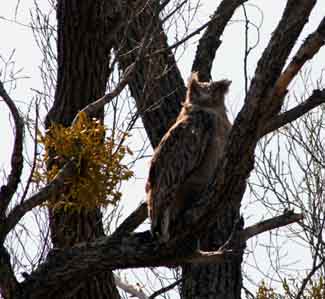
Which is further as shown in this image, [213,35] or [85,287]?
[213,35]

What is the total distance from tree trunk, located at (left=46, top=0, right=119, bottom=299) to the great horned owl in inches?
30.0

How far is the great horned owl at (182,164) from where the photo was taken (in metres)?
5.94

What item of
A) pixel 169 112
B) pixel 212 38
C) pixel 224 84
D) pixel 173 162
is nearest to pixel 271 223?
pixel 173 162

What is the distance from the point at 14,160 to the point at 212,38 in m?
3.16

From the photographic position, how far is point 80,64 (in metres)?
6.92

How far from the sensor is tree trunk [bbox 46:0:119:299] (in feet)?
22.4

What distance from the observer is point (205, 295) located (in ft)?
26.4

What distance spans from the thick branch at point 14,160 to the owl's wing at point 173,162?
103cm

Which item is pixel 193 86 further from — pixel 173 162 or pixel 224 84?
pixel 173 162

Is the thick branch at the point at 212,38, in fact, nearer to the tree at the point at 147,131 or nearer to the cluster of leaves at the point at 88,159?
the tree at the point at 147,131

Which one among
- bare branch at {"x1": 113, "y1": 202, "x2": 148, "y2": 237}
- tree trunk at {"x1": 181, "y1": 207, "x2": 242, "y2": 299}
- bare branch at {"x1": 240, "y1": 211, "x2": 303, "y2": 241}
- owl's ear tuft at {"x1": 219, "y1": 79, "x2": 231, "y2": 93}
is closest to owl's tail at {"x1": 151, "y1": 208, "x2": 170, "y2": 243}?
bare branch at {"x1": 113, "y1": 202, "x2": 148, "y2": 237}

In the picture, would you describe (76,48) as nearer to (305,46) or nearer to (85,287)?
(85,287)

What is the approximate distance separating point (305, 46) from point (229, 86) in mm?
2829

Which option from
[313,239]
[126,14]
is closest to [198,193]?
[126,14]
